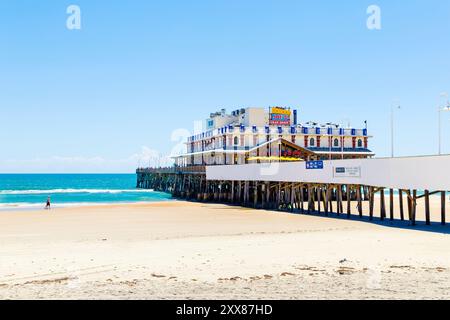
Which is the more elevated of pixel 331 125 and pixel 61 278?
pixel 331 125

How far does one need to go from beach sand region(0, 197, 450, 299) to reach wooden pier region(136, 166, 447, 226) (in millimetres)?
3588

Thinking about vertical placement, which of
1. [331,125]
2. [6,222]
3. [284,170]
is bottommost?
[6,222]

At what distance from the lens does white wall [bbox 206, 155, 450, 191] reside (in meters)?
26.2

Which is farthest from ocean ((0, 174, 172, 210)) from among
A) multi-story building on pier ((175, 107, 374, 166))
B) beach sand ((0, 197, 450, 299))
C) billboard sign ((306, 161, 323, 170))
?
beach sand ((0, 197, 450, 299))

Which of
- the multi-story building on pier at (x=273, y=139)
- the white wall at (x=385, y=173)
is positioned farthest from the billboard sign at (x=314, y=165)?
the multi-story building on pier at (x=273, y=139)

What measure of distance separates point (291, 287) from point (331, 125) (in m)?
64.8

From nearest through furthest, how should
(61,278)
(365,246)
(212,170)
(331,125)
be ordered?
(61,278), (365,246), (212,170), (331,125)

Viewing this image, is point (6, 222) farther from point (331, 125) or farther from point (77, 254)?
point (331, 125)

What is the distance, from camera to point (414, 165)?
1085 inches

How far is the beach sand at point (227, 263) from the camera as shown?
1229cm

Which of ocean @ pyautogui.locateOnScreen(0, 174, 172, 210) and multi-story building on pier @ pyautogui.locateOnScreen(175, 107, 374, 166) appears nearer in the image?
ocean @ pyautogui.locateOnScreen(0, 174, 172, 210)

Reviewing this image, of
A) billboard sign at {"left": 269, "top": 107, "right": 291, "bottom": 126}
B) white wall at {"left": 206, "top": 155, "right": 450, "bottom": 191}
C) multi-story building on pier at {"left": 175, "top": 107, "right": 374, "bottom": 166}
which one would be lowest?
white wall at {"left": 206, "top": 155, "right": 450, "bottom": 191}

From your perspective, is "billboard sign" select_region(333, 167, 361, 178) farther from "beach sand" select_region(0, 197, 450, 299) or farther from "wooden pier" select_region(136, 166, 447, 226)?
"beach sand" select_region(0, 197, 450, 299)
